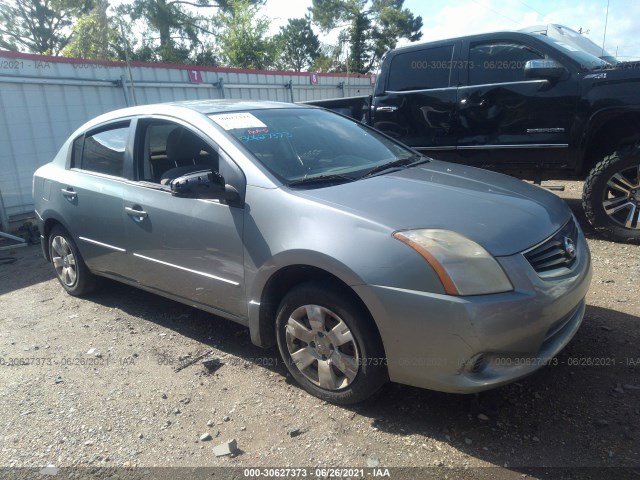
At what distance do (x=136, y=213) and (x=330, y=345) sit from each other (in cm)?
182

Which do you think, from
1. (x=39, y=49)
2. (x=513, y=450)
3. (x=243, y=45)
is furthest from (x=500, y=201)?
(x=39, y=49)

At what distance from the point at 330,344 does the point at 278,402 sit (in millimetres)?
530

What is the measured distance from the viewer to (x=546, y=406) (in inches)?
106

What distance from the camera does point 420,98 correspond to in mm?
6160

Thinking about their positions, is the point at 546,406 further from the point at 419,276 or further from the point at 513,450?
the point at 419,276

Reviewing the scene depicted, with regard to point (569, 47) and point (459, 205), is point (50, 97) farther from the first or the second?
point (459, 205)

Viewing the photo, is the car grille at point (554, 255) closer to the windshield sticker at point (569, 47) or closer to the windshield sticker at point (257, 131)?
the windshield sticker at point (257, 131)

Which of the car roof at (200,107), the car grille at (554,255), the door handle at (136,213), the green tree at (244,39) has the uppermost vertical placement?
the green tree at (244,39)

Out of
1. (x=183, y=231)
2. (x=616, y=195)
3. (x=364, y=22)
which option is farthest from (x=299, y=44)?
(x=183, y=231)

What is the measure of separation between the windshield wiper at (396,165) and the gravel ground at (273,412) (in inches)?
52.9

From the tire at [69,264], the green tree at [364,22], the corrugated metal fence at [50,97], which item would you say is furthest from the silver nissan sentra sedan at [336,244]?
the green tree at [364,22]

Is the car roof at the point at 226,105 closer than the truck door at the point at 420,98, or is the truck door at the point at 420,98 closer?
the car roof at the point at 226,105

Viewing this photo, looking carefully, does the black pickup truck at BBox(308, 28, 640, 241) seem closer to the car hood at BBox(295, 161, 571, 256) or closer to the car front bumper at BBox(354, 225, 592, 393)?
the car hood at BBox(295, 161, 571, 256)

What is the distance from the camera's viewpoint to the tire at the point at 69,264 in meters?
4.54
